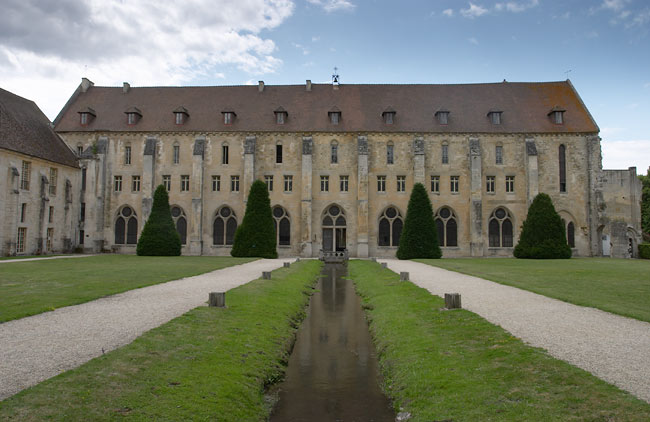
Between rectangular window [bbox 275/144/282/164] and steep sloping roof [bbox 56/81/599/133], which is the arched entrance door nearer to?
rectangular window [bbox 275/144/282/164]

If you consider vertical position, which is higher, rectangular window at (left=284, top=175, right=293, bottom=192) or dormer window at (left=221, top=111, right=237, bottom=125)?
dormer window at (left=221, top=111, right=237, bottom=125)

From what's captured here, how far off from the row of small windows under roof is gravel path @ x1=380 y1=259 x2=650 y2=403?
27658 millimetres

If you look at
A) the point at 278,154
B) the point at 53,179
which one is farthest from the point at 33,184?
the point at 278,154

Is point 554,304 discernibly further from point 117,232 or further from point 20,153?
point 117,232

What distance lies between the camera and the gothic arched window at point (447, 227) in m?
40.7

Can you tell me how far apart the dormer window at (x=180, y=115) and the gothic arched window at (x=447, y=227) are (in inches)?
891

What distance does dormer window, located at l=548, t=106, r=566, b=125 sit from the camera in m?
40.7

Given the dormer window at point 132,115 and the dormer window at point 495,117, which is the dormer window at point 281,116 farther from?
the dormer window at point 495,117

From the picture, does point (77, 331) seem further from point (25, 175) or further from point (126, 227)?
point (126, 227)

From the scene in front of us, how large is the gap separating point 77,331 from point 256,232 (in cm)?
2651

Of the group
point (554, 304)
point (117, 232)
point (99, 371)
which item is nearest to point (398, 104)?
point (117, 232)

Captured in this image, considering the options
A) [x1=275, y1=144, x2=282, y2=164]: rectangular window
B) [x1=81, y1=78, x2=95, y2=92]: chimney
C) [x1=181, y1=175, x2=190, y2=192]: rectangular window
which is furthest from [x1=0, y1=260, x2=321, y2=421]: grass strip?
[x1=81, y1=78, x2=95, y2=92]: chimney

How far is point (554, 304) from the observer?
1294 centimetres

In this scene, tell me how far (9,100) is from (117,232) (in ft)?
41.4
